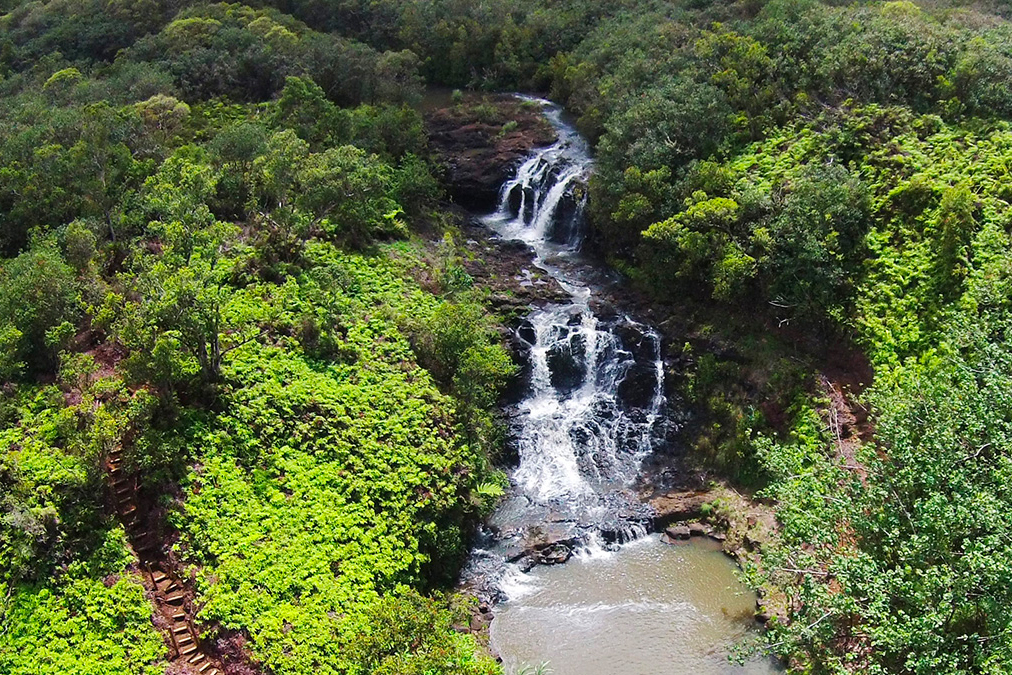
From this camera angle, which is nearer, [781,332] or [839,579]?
[839,579]

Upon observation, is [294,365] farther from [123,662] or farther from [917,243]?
[917,243]

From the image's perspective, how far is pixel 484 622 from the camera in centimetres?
1788

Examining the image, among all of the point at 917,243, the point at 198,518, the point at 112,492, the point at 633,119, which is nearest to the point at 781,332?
the point at 917,243

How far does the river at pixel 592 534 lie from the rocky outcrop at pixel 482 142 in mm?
5326

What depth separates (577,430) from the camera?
23844 mm

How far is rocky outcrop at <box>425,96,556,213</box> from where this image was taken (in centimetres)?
3416

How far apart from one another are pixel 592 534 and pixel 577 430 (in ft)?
13.5

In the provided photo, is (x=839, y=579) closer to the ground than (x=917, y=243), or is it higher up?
closer to the ground

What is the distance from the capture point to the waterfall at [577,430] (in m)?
20.5

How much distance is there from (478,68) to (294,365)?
3101 cm

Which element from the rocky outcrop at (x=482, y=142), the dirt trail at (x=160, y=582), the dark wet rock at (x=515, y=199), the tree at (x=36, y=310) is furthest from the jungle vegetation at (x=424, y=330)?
the dark wet rock at (x=515, y=199)

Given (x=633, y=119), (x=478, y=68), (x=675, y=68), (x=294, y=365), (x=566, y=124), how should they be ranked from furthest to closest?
(x=478, y=68) < (x=566, y=124) < (x=675, y=68) < (x=633, y=119) < (x=294, y=365)

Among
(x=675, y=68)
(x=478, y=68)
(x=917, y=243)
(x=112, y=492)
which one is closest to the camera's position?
(x=112, y=492)

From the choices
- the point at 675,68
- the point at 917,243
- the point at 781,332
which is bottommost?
the point at 781,332
